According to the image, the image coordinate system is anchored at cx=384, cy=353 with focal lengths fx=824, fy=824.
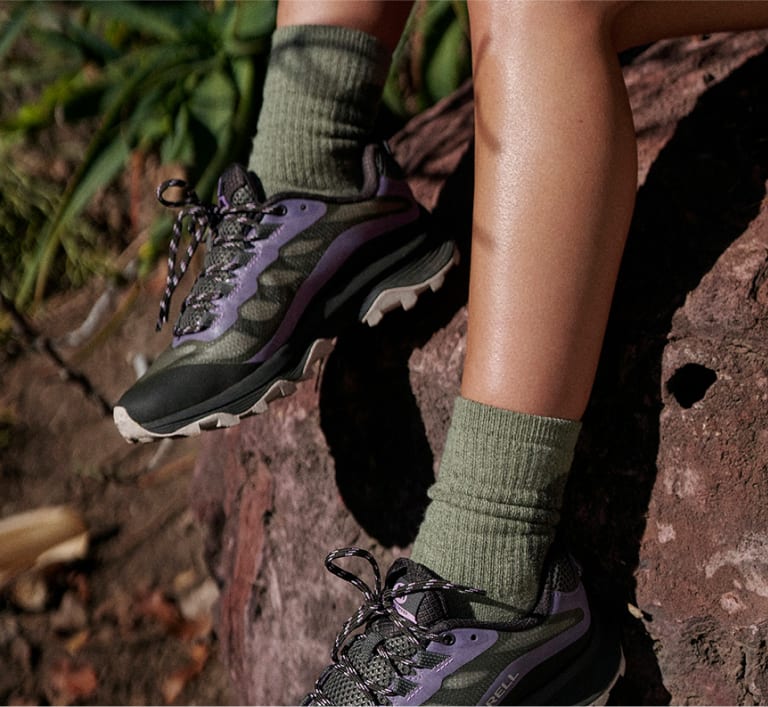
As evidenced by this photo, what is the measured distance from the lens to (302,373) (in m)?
1.14

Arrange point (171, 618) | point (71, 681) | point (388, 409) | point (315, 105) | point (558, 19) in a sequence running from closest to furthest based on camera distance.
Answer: point (558, 19) < point (315, 105) < point (388, 409) < point (71, 681) < point (171, 618)

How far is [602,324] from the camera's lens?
0.98 meters

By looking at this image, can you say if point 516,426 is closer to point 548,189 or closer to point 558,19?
point 548,189

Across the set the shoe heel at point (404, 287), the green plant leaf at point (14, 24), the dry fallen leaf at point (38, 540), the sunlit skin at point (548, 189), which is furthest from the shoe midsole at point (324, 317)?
the green plant leaf at point (14, 24)

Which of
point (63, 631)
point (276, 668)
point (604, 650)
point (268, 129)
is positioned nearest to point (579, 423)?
point (604, 650)

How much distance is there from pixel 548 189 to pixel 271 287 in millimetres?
400

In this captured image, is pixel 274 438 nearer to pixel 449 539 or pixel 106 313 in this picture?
pixel 449 539

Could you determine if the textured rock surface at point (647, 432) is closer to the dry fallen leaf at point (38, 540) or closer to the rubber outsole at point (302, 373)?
the rubber outsole at point (302, 373)

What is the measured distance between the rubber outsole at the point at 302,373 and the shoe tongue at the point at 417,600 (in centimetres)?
28

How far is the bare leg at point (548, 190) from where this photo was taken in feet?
3.01

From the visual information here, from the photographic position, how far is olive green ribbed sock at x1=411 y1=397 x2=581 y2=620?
3.16 feet

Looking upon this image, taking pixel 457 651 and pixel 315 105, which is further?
pixel 315 105

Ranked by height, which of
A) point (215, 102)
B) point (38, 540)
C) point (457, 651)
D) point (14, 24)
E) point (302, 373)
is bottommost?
point (38, 540)

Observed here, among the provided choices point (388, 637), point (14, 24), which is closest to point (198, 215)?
point (388, 637)
